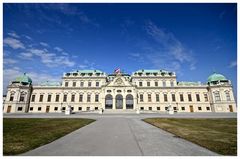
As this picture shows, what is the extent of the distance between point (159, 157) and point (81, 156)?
2811 millimetres

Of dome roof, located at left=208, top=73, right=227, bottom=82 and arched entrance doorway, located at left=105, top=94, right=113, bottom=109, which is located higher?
dome roof, located at left=208, top=73, right=227, bottom=82

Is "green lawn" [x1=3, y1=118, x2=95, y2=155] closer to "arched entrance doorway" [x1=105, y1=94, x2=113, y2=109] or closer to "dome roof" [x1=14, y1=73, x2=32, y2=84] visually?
"arched entrance doorway" [x1=105, y1=94, x2=113, y2=109]

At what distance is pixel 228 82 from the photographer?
58844 mm

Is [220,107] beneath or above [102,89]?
beneath

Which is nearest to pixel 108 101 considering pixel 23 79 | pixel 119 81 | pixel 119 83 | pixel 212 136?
pixel 119 83

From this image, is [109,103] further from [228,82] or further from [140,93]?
[228,82]

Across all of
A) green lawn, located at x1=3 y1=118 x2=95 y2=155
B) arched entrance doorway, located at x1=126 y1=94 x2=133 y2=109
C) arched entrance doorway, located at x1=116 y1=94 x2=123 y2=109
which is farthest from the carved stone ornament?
green lawn, located at x1=3 y1=118 x2=95 y2=155

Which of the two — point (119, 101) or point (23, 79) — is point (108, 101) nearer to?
point (119, 101)

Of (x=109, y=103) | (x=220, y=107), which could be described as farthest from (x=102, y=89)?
(x=220, y=107)

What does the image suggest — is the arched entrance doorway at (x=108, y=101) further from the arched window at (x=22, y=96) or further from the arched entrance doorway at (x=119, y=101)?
the arched window at (x=22, y=96)

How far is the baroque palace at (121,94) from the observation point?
57.6 metres

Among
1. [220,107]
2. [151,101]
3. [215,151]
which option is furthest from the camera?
[151,101]

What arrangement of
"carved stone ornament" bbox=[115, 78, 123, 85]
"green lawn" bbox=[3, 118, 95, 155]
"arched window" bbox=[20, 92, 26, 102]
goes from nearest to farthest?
"green lawn" bbox=[3, 118, 95, 155], "arched window" bbox=[20, 92, 26, 102], "carved stone ornament" bbox=[115, 78, 123, 85]

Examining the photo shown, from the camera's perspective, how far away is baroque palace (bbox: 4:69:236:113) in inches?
2267
